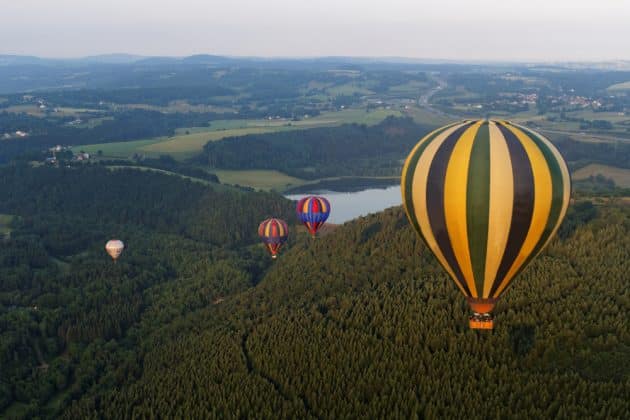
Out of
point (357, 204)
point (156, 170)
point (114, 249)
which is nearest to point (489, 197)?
point (114, 249)

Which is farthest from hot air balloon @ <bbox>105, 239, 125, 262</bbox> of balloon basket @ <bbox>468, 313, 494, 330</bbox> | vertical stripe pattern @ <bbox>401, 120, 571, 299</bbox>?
balloon basket @ <bbox>468, 313, 494, 330</bbox>

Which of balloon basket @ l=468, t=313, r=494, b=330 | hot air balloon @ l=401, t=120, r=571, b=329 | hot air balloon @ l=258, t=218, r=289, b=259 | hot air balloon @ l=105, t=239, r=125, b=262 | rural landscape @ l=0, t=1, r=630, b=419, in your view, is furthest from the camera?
hot air balloon @ l=105, t=239, r=125, b=262

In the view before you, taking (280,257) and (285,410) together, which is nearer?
(285,410)

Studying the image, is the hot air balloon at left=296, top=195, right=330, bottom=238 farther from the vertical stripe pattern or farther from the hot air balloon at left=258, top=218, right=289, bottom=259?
the vertical stripe pattern

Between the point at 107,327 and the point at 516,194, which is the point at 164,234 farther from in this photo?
the point at 516,194

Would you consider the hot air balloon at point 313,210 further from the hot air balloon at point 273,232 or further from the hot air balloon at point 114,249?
the hot air balloon at point 114,249

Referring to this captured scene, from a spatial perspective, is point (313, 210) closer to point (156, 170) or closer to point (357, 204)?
point (357, 204)

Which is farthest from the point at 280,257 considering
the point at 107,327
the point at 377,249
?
the point at 107,327
